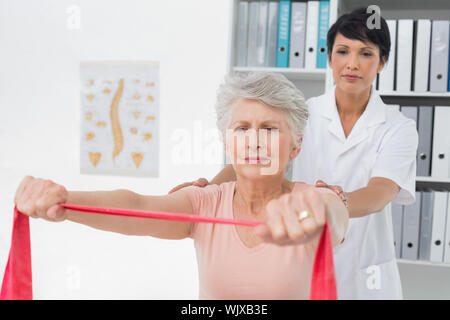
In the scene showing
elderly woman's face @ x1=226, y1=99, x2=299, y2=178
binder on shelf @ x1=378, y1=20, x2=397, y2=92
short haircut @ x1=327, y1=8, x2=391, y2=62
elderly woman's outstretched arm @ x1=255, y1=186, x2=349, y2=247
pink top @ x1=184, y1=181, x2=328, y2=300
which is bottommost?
pink top @ x1=184, y1=181, x2=328, y2=300

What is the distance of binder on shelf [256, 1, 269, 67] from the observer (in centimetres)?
197

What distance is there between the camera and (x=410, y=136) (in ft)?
A: 4.83

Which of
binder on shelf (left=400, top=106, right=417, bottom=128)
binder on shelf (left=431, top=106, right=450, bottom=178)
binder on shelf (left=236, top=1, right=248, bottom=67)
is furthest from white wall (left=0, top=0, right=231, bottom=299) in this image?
binder on shelf (left=431, top=106, right=450, bottom=178)

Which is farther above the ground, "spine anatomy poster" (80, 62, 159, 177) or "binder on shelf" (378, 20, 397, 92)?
"binder on shelf" (378, 20, 397, 92)

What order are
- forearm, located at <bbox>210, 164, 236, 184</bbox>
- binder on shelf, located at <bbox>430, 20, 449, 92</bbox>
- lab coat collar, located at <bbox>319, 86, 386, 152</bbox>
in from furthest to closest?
1. binder on shelf, located at <bbox>430, 20, 449, 92</bbox>
2. lab coat collar, located at <bbox>319, 86, 386, 152</bbox>
3. forearm, located at <bbox>210, 164, 236, 184</bbox>

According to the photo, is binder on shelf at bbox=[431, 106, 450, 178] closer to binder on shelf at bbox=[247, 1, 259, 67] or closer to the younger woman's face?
the younger woman's face

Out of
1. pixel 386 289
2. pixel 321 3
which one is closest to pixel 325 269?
pixel 386 289

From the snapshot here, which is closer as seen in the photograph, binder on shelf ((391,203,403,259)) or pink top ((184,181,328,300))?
pink top ((184,181,328,300))

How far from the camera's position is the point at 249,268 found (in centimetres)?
103

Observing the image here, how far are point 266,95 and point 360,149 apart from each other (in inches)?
23.5

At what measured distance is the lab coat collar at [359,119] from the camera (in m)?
1.52

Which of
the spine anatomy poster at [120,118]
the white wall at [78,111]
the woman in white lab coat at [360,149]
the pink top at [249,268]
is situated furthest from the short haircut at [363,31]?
the spine anatomy poster at [120,118]

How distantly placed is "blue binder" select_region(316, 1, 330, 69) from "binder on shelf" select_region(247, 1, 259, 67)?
27cm
